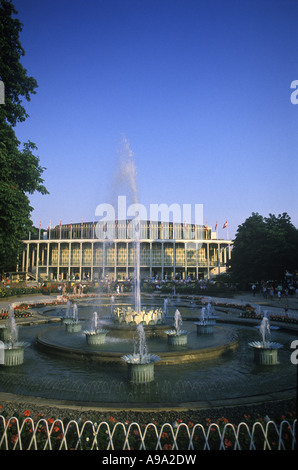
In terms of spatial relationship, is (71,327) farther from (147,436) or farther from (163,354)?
(147,436)

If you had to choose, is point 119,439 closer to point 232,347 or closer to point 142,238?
point 232,347

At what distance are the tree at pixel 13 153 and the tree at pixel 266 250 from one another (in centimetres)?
2779

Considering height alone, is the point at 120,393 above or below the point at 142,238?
below

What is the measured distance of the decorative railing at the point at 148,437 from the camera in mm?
4941

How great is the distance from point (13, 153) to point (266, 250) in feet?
99.7

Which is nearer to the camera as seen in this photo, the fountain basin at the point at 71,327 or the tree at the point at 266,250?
the fountain basin at the point at 71,327

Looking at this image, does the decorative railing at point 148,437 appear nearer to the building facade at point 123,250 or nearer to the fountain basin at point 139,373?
the fountain basin at point 139,373

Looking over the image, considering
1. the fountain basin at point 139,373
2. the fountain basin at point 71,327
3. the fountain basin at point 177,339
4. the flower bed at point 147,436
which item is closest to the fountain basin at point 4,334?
the fountain basin at point 71,327

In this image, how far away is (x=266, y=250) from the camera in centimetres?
3997

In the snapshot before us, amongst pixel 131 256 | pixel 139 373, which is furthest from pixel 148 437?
pixel 131 256

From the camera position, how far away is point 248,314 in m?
20.2

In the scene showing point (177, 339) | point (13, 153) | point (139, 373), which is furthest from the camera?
point (13, 153)
